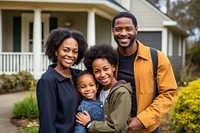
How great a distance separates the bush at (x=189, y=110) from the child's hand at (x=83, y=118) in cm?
350

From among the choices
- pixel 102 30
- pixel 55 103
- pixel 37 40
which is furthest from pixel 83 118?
pixel 102 30

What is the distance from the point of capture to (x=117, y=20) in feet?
9.59

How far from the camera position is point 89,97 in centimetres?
280

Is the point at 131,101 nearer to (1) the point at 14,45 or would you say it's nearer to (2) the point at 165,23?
(1) the point at 14,45

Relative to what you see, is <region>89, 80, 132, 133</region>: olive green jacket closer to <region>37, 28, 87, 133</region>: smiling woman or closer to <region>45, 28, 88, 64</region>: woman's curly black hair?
<region>37, 28, 87, 133</region>: smiling woman

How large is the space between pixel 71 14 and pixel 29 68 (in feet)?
12.2

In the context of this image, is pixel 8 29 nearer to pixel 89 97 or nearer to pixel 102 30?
pixel 102 30

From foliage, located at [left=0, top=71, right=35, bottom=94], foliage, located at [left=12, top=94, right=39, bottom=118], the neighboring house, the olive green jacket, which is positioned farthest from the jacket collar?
the neighboring house

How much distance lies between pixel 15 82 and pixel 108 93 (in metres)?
10.1

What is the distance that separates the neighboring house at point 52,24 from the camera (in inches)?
532

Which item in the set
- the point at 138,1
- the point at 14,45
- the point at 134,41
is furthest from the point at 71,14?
the point at 134,41

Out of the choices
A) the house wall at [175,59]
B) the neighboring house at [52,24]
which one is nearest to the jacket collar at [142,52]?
the neighboring house at [52,24]

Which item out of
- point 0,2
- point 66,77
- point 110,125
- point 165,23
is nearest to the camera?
point 110,125

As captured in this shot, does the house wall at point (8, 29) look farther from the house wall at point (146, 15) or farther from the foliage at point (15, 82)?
the house wall at point (146, 15)
